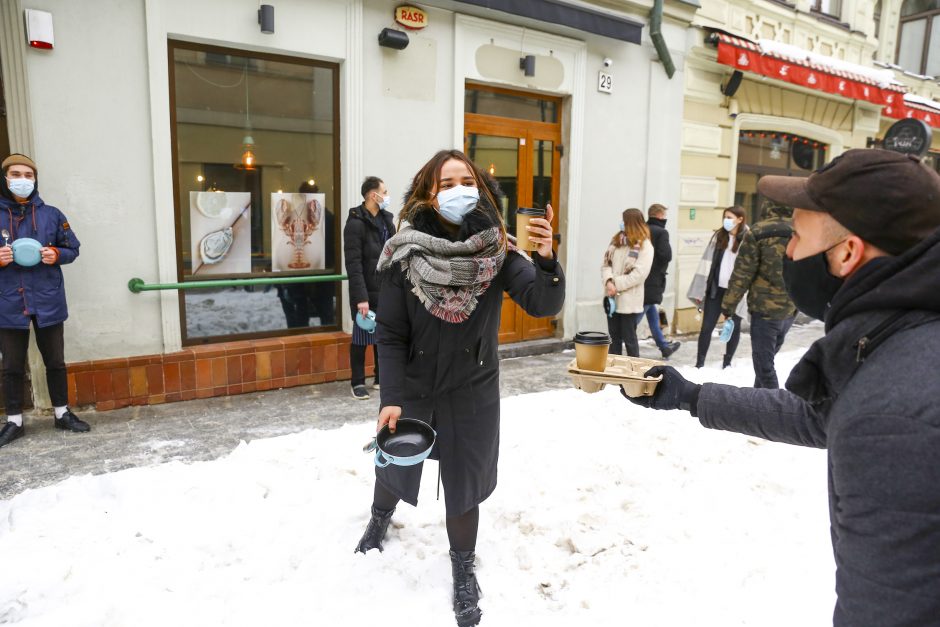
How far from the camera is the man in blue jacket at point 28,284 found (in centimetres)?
458

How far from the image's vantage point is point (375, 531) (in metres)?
3.27

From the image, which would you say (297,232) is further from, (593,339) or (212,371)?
(593,339)

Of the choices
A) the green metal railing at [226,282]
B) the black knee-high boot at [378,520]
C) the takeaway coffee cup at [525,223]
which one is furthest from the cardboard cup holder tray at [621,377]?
the green metal railing at [226,282]

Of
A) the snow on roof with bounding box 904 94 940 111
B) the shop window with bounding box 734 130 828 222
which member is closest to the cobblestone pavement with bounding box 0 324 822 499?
the shop window with bounding box 734 130 828 222

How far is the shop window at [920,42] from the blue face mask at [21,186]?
57.0 feet

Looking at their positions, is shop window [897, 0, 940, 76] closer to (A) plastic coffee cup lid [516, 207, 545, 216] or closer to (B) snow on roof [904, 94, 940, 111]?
(B) snow on roof [904, 94, 940, 111]

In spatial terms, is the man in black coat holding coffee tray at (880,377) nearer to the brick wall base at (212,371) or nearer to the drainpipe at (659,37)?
the brick wall base at (212,371)

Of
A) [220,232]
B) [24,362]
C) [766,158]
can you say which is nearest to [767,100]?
[766,158]

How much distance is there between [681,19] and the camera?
8.84 metres

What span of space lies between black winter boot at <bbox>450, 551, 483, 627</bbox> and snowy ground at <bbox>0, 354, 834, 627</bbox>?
2.6 inches

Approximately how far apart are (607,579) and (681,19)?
319 inches

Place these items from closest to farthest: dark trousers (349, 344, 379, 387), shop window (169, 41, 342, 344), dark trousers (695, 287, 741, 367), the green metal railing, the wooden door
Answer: the green metal railing, shop window (169, 41, 342, 344), dark trousers (349, 344, 379, 387), dark trousers (695, 287, 741, 367), the wooden door

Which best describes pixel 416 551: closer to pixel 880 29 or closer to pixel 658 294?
pixel 658 294

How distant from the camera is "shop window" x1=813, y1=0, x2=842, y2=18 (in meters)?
11.6
